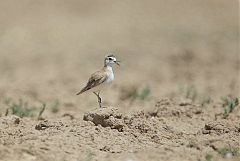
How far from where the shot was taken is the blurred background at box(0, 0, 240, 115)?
14.8 m

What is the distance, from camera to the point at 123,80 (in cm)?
1677

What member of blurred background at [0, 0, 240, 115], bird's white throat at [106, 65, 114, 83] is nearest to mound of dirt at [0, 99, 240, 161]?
bird's white throat at [106, 65, 114, 83]

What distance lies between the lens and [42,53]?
19891 mm

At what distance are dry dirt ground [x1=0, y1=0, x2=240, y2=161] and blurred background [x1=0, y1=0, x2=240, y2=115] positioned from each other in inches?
1.2

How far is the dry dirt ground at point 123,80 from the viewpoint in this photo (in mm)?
9086

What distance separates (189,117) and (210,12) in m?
15.6

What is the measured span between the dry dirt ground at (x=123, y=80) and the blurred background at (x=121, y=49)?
3 cm

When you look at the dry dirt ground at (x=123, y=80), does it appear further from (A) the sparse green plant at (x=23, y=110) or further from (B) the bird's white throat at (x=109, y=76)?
(B) the bird's white throat at (x=109, y=76)

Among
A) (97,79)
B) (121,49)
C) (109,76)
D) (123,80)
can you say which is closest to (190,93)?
(123,80)

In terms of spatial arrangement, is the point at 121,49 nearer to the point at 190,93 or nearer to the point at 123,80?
the point at 123,80

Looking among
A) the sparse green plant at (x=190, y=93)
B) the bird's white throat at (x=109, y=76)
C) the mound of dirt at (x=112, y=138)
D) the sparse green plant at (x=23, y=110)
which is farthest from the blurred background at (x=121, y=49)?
the mound of dirt at (x=112, y=138)

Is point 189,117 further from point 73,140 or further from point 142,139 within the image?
point 73,140

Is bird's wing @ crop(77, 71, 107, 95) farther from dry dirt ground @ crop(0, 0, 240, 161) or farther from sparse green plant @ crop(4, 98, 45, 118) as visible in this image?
sparse green plant @ crop(4, 98, 45, 118)

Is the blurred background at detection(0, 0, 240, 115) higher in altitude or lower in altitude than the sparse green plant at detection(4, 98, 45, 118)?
higher
